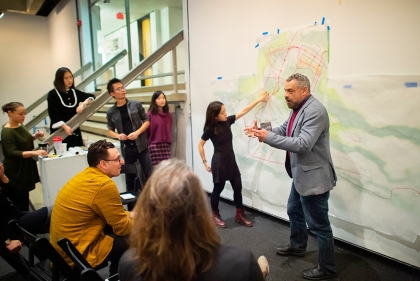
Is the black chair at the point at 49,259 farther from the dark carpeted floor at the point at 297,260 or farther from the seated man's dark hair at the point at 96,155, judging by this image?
the dark carpeted floor at the point at 297,260

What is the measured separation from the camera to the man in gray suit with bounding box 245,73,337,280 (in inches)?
67.9

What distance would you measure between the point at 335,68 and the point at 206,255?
1.88 metres

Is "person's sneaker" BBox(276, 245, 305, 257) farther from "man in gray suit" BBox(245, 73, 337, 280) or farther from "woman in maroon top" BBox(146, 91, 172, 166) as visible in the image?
"woman in maroon top" BBox(146, 91, 172, 166)

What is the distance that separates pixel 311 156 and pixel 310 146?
0.37 ft

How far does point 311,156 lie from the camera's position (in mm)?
1797

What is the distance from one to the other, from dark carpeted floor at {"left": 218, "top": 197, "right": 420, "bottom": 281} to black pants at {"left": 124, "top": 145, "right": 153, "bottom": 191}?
103cm

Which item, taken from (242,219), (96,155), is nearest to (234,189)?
(242,219)

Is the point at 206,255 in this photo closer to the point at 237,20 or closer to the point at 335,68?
the point at 335,68

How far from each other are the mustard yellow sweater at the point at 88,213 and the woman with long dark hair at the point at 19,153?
4.74 ft

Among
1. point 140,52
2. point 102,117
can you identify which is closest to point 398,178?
point 102,117

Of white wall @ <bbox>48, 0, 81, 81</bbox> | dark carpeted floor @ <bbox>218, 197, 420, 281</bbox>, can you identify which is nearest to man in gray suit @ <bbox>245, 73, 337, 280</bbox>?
dark carpeted floor @ <bbox>218, 197, 420, 281</bbox>

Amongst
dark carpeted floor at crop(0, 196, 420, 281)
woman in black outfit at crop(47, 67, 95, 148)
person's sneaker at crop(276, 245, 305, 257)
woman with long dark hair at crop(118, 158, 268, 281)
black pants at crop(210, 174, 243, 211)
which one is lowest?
dark carpeted floor at crop(0, 196, 420, 281)

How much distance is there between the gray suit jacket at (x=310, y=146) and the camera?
171 centimetres

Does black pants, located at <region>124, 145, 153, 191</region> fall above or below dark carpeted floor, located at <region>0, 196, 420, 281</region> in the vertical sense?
above
